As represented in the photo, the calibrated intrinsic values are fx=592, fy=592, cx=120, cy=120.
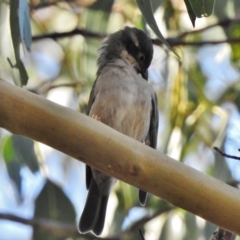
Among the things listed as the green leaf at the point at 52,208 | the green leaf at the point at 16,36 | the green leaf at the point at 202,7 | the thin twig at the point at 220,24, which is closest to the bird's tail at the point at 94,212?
the green leaf at the point at 52,208

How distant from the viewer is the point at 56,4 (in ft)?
8.19

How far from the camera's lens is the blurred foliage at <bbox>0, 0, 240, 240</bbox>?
2189 millimetres

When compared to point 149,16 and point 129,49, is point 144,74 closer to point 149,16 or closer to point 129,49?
point 129,49

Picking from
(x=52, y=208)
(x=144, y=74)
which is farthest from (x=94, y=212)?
(x=144, y=74)

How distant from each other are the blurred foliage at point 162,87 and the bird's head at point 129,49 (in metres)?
0.04

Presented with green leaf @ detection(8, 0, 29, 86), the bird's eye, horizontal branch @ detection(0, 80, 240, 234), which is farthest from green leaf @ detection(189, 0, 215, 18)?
the bird's eye

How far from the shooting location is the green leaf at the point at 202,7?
1217 millimetres

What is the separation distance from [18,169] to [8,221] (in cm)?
20

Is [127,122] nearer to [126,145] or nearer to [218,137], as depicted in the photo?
[218,137]

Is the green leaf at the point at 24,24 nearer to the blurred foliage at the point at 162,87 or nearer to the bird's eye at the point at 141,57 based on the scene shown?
the blurred foliage at the point at 162,87

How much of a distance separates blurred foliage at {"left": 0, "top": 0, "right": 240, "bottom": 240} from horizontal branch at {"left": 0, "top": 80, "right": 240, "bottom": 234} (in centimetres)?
94

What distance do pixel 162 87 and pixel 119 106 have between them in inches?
11.5

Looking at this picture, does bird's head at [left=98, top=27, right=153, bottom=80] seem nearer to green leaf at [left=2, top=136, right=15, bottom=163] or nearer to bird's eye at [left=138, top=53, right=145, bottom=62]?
bird's eye at [left=138, top=53, right=145, bottom=62]

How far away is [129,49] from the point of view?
8.20 feet
